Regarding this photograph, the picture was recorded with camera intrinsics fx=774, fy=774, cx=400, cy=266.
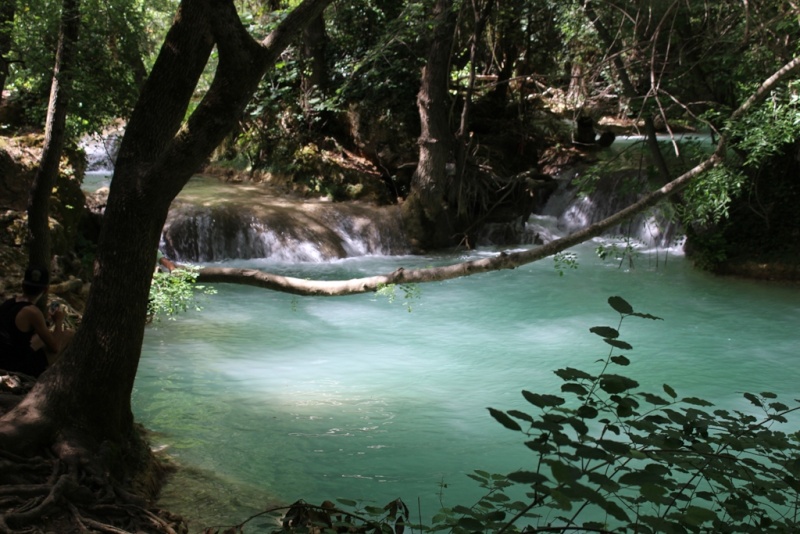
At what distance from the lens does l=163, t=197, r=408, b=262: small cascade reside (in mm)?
12898

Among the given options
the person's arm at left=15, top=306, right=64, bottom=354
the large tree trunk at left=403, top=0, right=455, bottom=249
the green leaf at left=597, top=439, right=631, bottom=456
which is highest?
the large tree trunk at left=403, top=0, right=455, bottom=249

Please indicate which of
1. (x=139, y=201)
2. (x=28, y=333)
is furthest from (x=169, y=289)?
(x=139, y=201)

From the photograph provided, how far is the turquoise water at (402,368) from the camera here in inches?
211

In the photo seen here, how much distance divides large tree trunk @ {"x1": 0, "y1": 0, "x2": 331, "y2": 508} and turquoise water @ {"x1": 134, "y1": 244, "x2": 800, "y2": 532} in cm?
80

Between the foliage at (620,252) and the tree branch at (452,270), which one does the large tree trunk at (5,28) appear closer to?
the tree branch at (452,270)

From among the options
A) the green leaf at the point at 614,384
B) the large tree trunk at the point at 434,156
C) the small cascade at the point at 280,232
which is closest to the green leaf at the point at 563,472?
the green leaf at the point at 614,384

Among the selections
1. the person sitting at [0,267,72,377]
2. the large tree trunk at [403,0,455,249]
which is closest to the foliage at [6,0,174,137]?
the person sitting at [0,267,72,377]

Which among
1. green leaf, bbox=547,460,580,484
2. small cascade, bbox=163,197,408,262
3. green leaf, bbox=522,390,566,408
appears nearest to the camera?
green leaf, bbox=547,460,580,484

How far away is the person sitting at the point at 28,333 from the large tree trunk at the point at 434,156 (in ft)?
31.8

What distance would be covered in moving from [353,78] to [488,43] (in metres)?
3.01

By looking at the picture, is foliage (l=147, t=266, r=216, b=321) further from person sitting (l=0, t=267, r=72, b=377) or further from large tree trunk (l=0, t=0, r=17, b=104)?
large tree trunk (l=0, t=0, r=17, b=104)

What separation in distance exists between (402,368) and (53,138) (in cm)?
398

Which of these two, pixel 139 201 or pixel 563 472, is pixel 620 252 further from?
pixel 563 472

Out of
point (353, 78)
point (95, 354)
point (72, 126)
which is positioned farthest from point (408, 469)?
point (353, 78)
